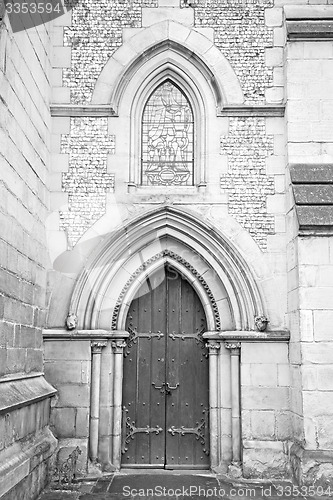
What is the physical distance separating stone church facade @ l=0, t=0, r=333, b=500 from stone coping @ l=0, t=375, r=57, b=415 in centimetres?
5

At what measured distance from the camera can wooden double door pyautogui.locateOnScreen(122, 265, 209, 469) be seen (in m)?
6.72

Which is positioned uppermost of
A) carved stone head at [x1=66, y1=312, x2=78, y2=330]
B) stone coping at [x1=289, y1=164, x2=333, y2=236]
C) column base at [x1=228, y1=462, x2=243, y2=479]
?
stone coping at [x1=289, y1=164, x2=333, y2=236]

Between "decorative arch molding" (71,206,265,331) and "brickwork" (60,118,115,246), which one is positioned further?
"brickwork" (60,118,115,246)

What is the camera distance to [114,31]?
718cm

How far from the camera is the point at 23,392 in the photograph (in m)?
5.52

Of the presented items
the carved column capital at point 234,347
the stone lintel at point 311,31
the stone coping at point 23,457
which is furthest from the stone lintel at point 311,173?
the stone coping at point 23,457

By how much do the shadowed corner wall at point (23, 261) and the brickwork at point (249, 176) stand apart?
2.19m

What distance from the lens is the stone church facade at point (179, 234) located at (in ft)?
20.4

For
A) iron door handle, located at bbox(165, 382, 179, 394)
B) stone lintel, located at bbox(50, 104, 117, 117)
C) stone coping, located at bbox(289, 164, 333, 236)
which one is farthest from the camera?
stone lintel, located at bbox(50, 104, 117, 117)

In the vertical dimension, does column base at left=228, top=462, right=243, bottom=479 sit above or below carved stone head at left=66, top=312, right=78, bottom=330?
below

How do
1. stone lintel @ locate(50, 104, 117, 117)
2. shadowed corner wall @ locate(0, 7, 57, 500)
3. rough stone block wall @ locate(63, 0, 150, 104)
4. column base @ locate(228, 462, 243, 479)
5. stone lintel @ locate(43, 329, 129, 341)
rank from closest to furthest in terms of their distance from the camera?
shadowed corner wall @ locate(0, 7, 57, 500), column base @ locate(228, 462, 243, 479), stone lintel @ locate(43, 329, 129, 341), stone lintel @ locate(50, 104, 117, 117), rough stone block wall @ locate(63, 0, 150, 104)

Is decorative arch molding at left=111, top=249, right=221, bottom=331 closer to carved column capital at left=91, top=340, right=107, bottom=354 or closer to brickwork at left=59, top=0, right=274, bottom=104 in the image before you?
carved column capital at left=91, top=340, right=107, bottom=354

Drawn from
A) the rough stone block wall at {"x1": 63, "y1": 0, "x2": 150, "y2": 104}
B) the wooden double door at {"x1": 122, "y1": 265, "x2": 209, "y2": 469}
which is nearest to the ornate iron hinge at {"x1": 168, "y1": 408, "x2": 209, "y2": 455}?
the wooden double door at {"x1": 122, "y1": 265, "x2": 209, "y2": 469}

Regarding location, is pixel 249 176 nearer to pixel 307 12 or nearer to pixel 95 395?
pixel 307 12
